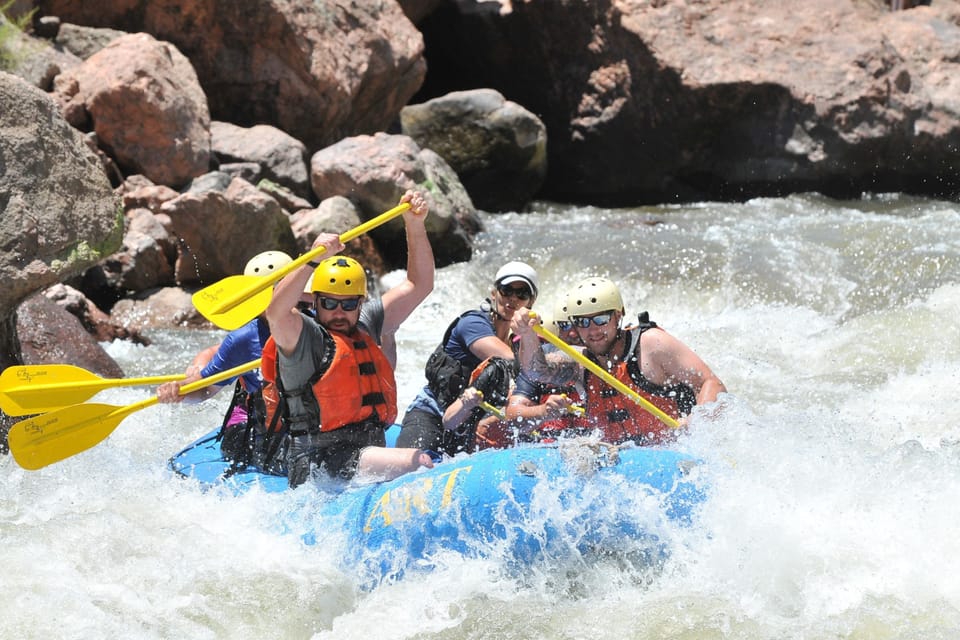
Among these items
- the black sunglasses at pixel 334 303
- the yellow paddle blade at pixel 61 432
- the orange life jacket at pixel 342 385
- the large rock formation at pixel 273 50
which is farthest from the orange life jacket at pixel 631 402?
the large rock formation at pixel 273 50

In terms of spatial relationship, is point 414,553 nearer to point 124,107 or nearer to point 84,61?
point 124,107

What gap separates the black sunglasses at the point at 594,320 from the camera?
4.39m

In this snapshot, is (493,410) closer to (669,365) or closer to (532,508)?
(669,365)

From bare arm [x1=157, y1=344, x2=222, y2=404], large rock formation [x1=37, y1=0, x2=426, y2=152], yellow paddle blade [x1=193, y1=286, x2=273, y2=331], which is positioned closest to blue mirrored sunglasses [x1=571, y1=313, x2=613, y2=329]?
yellow paddle blade [x1=193, y1=286, x2=273, y2=331]

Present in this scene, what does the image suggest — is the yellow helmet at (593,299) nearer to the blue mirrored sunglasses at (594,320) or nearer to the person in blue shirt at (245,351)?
the blue mirrored sunglasses at (594,320)

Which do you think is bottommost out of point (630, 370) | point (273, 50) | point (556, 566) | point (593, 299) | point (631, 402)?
point (273, 50)

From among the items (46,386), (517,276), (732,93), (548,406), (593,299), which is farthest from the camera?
(732,93)

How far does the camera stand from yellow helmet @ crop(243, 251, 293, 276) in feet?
15.6

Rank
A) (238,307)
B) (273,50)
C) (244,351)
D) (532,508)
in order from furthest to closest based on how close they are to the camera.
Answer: (273,50)
(244,351)
(238,307)
(532,508)

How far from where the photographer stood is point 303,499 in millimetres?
4348

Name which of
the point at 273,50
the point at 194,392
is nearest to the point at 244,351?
the point at 194,392

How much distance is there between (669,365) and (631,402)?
19cm

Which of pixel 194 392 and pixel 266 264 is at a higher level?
pixel 266 264

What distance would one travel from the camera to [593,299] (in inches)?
173
